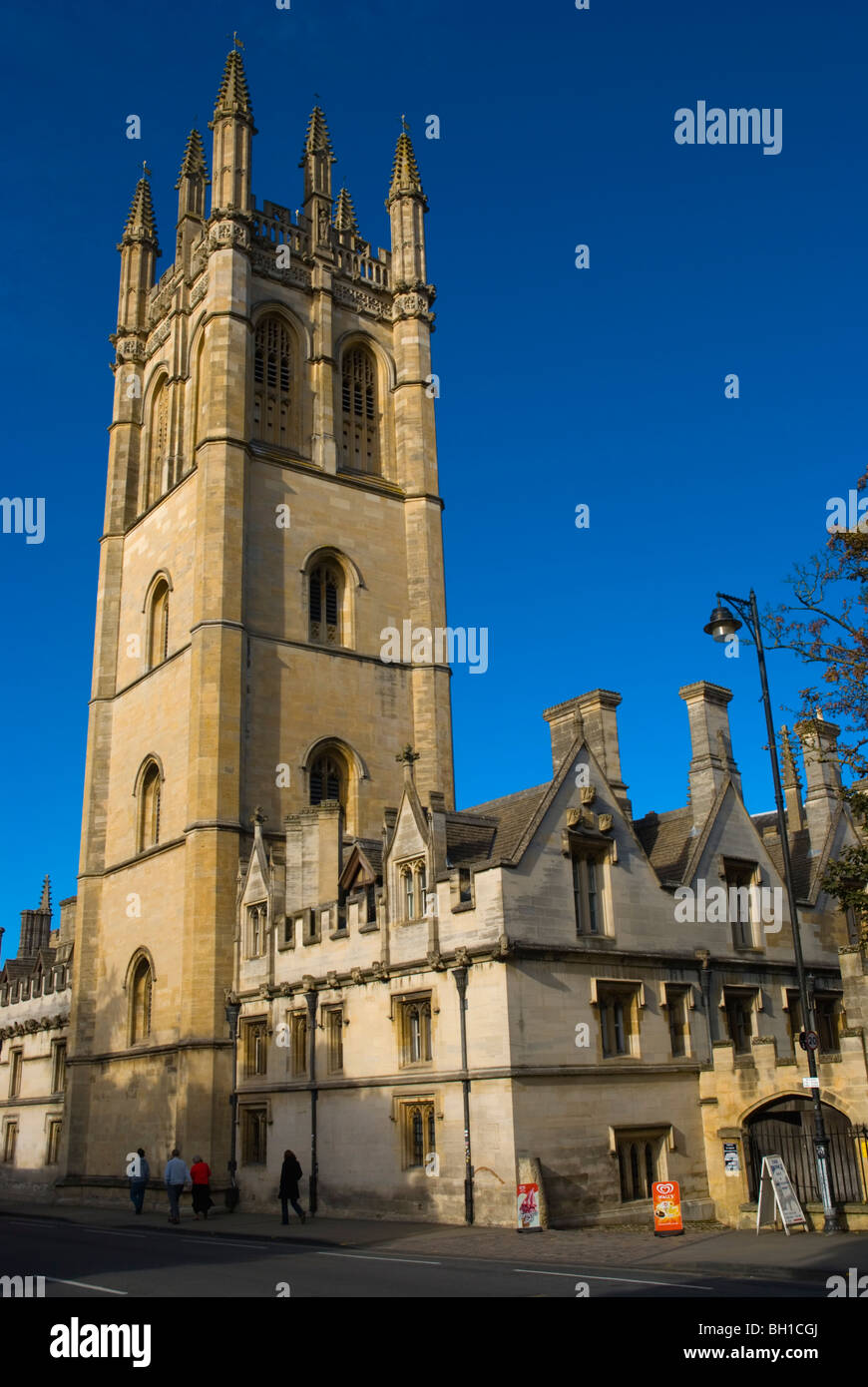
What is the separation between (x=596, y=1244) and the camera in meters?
18.9

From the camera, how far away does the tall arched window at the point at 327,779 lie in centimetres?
3931

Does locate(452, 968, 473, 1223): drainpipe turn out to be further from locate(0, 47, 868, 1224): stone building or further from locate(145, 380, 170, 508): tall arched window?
locate(145, 380, 170, 508): tall arched window

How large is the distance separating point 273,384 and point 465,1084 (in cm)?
2892

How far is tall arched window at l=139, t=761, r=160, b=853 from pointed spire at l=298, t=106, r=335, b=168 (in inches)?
1052

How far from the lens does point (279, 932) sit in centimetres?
3144

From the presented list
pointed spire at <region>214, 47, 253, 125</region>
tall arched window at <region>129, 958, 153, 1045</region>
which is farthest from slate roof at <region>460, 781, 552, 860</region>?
pointed spire at <region>214, 47, 253, 125</region>

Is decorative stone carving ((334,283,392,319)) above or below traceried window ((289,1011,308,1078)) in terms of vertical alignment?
above

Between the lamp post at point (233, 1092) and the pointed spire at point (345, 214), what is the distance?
1271 inches

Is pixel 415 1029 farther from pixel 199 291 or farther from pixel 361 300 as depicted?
pixel 361 300

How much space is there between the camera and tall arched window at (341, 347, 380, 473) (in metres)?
45.6
